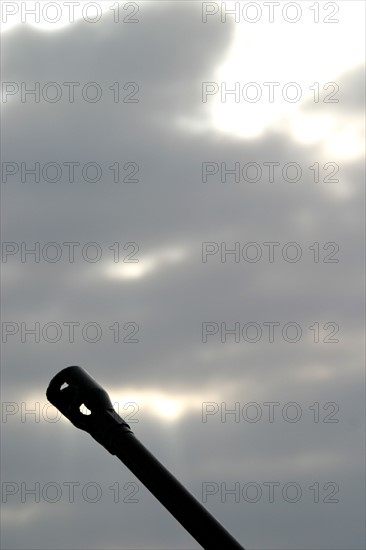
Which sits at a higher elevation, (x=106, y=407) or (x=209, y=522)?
(x=106, y=407)

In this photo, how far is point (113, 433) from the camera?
12180 mm

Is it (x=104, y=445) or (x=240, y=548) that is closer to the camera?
(x=240, y=548)

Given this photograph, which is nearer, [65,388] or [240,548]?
[240,548]

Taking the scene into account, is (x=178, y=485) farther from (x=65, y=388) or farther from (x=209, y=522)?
(x=65, y=388)

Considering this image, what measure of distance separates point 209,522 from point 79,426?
147 centimetres

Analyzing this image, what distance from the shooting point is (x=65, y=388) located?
480 inches

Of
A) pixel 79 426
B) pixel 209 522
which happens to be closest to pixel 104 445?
pixel 79 426

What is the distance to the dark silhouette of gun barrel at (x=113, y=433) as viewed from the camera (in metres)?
11.8

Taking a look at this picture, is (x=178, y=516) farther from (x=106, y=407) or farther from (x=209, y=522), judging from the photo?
(x=106, y=407)

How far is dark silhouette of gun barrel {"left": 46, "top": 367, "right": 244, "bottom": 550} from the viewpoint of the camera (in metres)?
11.8

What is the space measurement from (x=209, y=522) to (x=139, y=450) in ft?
3.06

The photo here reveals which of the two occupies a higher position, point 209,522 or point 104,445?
point 104,445

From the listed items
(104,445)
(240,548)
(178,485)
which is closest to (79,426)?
(104,445)

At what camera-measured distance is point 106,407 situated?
39.9ft
